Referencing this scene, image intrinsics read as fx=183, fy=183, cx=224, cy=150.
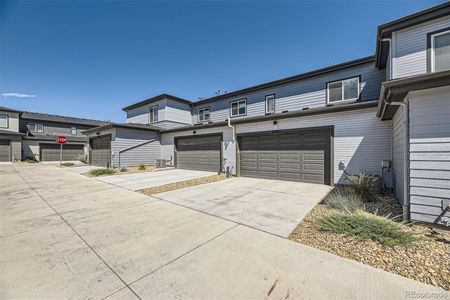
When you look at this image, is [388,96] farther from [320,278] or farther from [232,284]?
[232,284]

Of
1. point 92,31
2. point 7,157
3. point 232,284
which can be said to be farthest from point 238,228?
point 7,157

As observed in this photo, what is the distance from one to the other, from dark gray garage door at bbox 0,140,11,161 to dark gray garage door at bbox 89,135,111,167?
10.7m

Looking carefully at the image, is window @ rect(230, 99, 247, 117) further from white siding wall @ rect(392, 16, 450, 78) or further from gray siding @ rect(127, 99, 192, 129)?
white siding wall @ rect(392, 16, 450, 78)

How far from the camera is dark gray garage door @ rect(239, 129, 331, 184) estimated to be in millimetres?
8391

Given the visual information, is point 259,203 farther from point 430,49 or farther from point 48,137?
point 48,137

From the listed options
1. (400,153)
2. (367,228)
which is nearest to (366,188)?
(400,153)

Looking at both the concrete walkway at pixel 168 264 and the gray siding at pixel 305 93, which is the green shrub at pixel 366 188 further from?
the gray siding at pixel 305 93

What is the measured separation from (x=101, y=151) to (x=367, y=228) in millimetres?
19167

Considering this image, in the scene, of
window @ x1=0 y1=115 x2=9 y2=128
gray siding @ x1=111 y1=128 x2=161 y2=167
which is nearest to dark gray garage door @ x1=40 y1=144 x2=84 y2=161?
window @ x1=0 y1=115 x2=9 y2=128

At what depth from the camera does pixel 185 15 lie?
9.42 meters

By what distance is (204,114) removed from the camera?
17266 mm

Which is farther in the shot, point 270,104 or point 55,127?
point 55,127

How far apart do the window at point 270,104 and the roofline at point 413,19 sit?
21.6ft

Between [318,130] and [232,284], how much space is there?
26.3 feet
